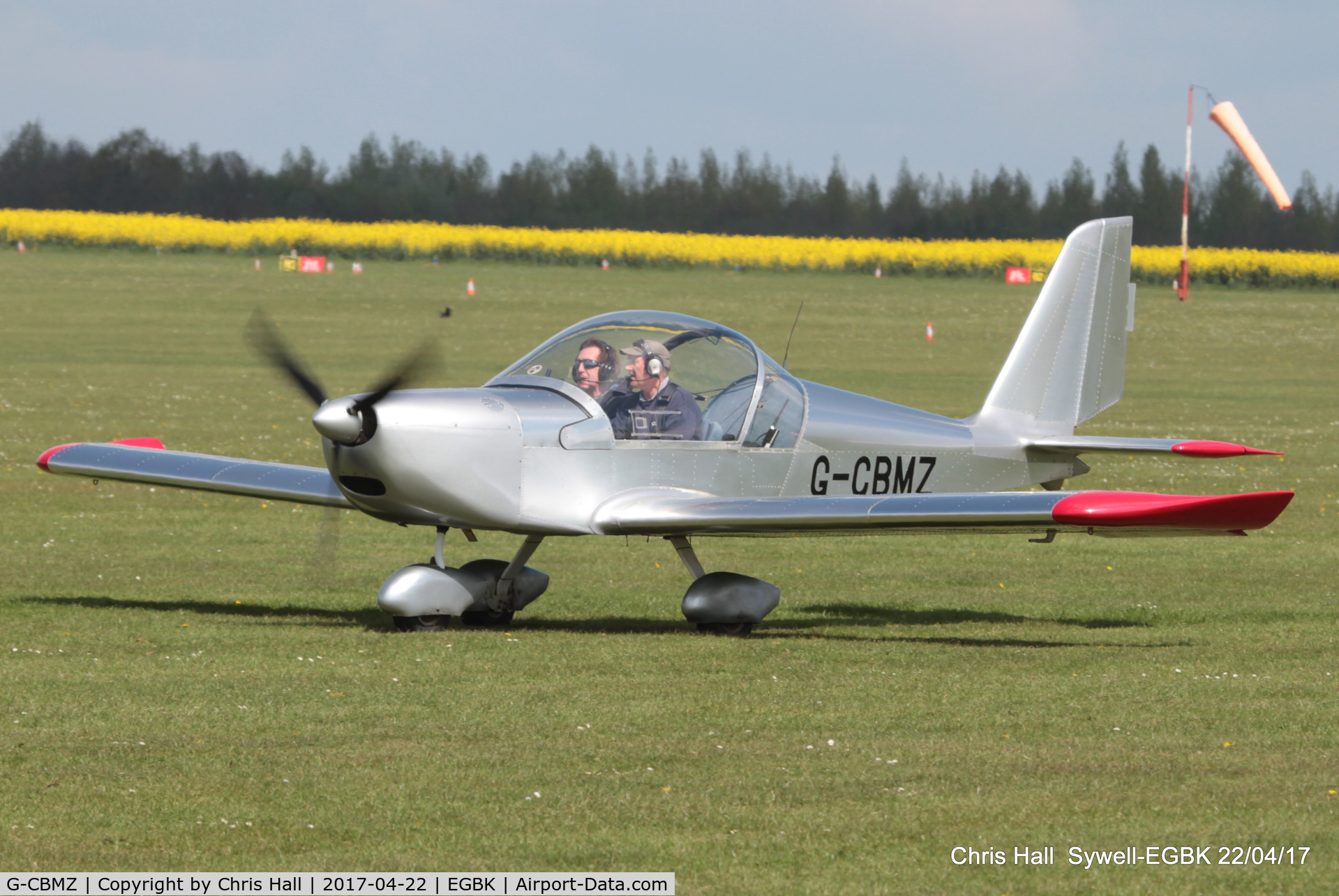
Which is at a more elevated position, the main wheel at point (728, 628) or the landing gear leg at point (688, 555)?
the landing gear leg at point (688, 555)

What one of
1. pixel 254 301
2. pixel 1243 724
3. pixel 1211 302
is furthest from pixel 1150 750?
pixel 1211 302

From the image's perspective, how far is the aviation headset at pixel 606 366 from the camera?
11859 millimetres

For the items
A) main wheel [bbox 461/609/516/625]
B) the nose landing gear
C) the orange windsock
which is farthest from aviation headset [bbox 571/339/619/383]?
the orange windsock

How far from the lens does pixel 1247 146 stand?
Answer: 37.6 meters

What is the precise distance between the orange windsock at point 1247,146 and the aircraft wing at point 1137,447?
21016 mm

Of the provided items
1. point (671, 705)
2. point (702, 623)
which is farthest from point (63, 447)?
point (671, 705)

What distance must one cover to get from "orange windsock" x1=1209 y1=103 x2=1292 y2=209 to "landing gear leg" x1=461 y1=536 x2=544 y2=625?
24.5 meters

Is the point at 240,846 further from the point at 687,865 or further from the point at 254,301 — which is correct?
the point at 254,301

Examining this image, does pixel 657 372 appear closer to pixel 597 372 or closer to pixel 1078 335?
pixel 597 372

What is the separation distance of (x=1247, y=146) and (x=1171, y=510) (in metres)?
30.2

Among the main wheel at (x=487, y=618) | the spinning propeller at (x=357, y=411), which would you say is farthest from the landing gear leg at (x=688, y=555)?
the spinning propeller at (x=357, y=411)

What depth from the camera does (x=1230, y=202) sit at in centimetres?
8500

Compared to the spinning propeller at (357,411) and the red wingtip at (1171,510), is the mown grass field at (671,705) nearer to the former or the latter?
the red wingtip at (1171,510)

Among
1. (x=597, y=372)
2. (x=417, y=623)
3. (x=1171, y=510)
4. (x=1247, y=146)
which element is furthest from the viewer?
(x=1247, y=146)
